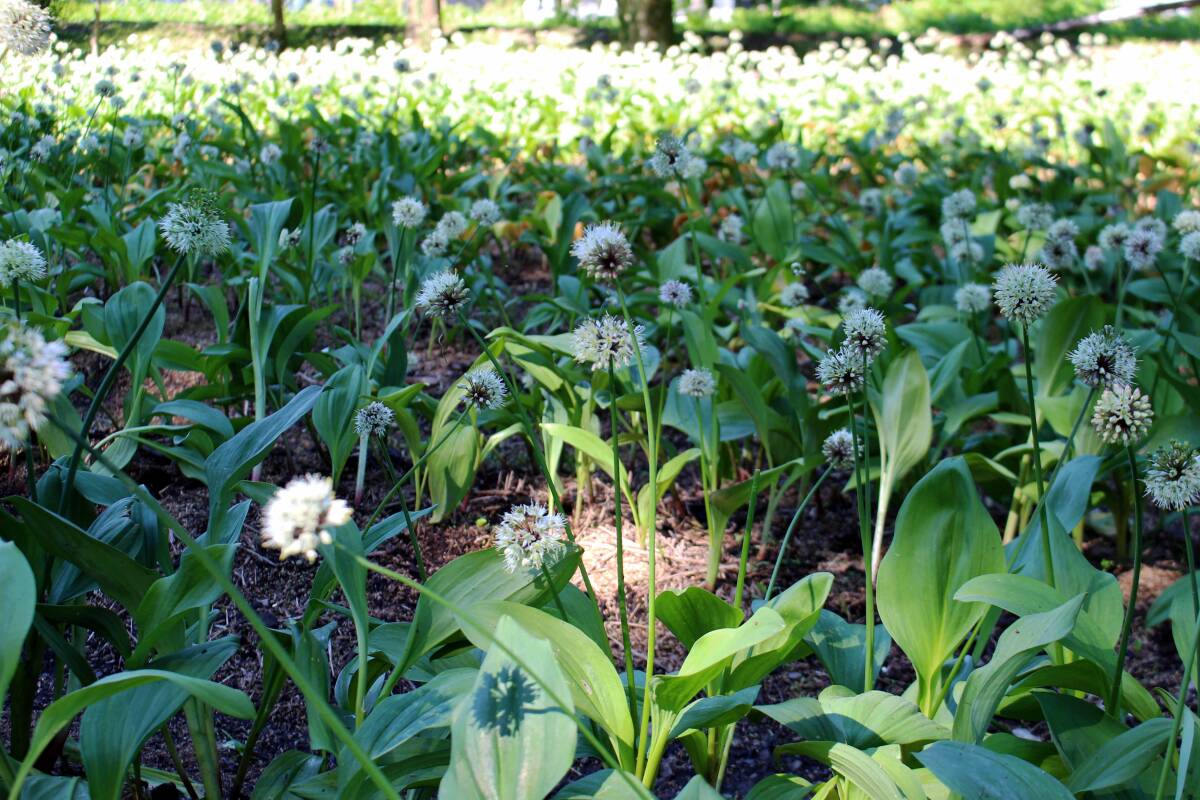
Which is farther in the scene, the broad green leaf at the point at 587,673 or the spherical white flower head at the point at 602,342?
the spherical white flower head at the point at 602,342

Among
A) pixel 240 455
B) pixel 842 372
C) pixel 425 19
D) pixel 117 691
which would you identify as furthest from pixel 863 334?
pixel 425 19

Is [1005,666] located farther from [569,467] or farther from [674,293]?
[569,467]

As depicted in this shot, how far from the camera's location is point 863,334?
1.74 meters

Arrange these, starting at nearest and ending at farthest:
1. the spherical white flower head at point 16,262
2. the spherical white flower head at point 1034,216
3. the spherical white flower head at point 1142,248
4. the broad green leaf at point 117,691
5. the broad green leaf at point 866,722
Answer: the broad green leaf at point 117,691
the broad green leaf at point 866,722
the spherical white flower head at point 16,262
the spherical white flower head at point 1142,248
the spherical white flower head at point 1034,216

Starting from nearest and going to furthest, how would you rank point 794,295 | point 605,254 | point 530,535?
point 530,535 < point 605,254 < point 794,295

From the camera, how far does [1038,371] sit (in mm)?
3064

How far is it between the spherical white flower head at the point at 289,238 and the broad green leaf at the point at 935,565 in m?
2.04

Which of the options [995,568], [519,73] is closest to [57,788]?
[995,568]

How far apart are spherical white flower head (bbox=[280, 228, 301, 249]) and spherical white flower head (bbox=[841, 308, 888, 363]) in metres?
1.90

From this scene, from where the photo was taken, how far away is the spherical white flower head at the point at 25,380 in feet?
3.05

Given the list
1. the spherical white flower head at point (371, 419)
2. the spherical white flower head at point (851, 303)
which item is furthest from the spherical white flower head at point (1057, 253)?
the spherical white flower head at point (371, 419)

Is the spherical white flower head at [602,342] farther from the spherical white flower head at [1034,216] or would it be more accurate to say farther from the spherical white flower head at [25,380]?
the spherical white flower head at [1034,216]

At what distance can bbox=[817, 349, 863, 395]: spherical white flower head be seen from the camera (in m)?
1.74

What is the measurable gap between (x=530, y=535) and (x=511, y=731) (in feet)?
0.94
